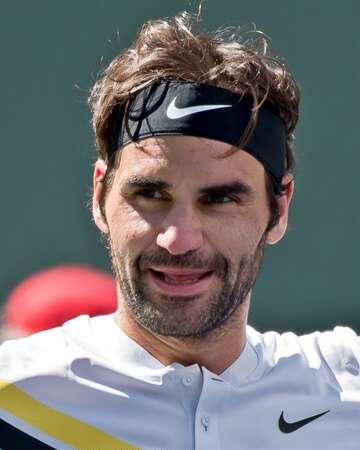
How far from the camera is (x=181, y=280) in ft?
9.37

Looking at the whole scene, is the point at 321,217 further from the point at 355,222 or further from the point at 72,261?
the point at 72,261

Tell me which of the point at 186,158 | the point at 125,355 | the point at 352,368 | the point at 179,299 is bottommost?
the point at 352,368

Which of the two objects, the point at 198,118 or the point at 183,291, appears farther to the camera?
the point at 198,118

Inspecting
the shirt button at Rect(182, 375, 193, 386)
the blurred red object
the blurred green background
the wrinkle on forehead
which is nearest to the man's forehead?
the wrinkle on forehead

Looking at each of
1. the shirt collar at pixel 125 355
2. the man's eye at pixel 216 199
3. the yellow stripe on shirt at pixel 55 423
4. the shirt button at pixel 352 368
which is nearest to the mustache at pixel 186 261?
the man's eye at pixel 216 199

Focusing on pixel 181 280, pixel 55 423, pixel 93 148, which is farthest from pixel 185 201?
pixel 93 148

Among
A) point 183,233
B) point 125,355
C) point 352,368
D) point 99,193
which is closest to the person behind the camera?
point 183,233

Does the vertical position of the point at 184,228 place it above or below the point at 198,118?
below

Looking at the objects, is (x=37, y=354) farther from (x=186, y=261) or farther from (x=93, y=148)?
(x=93, y=148)

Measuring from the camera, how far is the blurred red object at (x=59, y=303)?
359 centimetres

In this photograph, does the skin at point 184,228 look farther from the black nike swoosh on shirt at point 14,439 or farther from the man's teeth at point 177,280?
the black nike swoosh on shirt at point 14,439

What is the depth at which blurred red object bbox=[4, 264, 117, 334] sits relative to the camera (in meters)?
3.59

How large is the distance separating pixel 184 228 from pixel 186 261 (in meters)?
0.08

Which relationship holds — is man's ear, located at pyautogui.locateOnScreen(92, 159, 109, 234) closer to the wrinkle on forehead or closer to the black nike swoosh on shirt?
the wrinkle on forehead
